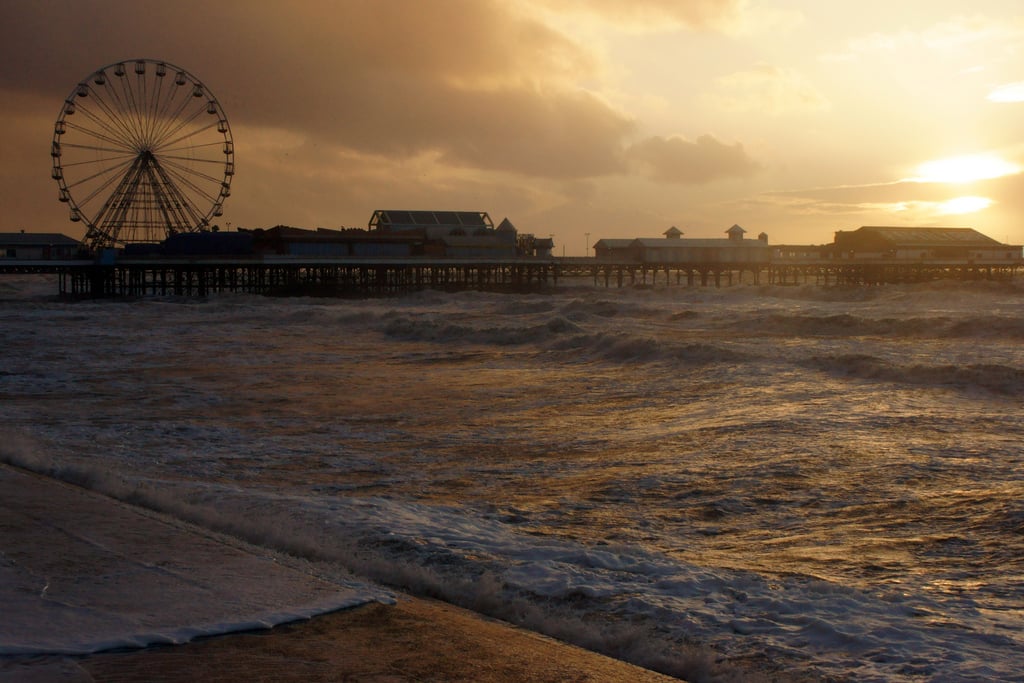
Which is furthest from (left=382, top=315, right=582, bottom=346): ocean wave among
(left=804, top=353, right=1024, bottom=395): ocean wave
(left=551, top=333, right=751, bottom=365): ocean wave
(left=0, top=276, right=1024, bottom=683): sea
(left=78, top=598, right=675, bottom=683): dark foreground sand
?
(left=78, top=598, right=675, bottom=683): dark foreground sand

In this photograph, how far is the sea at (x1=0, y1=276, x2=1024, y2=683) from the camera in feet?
15.8

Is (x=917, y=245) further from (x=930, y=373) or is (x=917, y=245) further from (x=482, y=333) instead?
(x=930, y=373)

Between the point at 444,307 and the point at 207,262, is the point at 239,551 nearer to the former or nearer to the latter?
the point at 444,307

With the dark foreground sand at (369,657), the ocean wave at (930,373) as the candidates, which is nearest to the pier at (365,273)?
the ocean wave at (930,373)

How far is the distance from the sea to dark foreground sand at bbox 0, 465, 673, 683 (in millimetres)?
373

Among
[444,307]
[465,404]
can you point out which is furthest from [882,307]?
[465,404]

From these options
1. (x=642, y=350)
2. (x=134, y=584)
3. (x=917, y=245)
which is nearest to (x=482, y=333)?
(x=642, y=350)

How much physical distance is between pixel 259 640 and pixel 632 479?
4.63 m

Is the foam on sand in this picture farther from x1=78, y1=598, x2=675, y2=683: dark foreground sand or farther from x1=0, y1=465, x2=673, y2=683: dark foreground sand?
x1=78, y1=598, x2=675, y2=683: dark foreground sand

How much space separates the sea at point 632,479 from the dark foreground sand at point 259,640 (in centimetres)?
37

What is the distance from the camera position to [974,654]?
4.36 m

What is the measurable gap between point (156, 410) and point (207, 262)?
42931 millimetres

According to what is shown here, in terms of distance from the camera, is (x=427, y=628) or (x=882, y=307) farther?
(x=882, y=307)

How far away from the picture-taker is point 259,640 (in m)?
4.20
